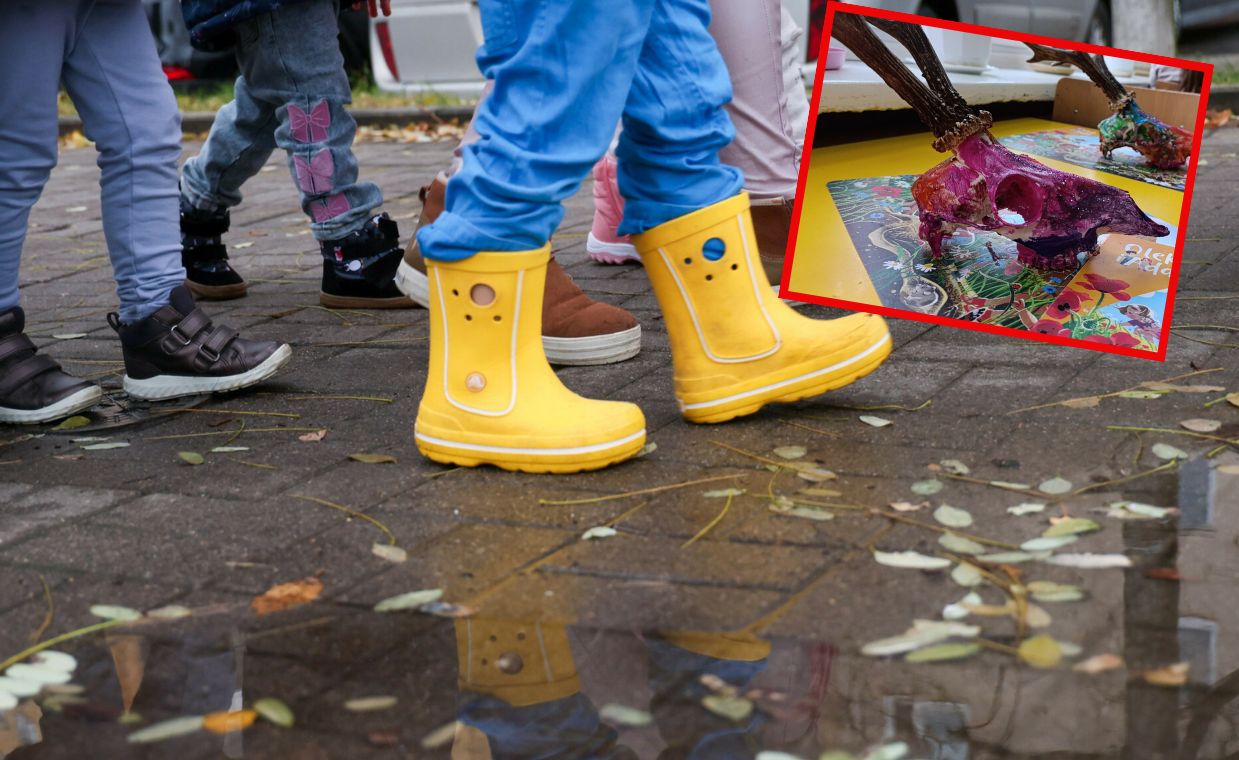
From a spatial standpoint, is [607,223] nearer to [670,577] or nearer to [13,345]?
[13,345]

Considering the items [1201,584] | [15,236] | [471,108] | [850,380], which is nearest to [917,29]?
[850,380]

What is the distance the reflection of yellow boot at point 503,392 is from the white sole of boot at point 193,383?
2.07 ft

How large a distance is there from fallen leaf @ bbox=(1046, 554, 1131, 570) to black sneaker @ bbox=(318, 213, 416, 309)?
2202 millimetres

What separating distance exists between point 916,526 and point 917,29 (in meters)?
0.96

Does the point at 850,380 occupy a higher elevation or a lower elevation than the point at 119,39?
lower

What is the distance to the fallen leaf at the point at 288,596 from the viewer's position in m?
1.95

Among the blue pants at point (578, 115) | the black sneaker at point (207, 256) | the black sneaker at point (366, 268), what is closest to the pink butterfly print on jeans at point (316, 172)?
the black sneaker at point (366, 268)

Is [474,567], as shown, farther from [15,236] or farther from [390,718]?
[15,236]

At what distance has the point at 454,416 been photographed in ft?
8.02

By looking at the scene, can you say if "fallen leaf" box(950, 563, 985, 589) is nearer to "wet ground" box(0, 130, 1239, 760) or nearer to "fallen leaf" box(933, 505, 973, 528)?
"wet ground" box(0, 130, 1239, 760)

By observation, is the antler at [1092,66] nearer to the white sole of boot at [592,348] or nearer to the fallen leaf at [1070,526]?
the fallen leaf at [1070,526]

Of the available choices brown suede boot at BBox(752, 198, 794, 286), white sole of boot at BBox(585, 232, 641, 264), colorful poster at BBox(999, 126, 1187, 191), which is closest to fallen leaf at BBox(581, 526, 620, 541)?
colorful poster at BBox(999, 126, 1187, 191)

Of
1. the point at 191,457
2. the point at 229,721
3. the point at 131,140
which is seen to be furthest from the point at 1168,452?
the point at 131,140

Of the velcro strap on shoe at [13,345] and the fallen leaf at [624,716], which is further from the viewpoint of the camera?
the velcro strap on shoe at [13,345]
